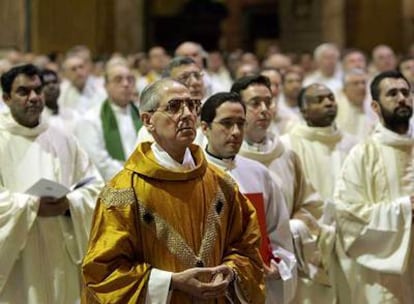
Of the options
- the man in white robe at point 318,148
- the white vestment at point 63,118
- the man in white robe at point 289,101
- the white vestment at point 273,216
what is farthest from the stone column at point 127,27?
the white vestment at point 273,216

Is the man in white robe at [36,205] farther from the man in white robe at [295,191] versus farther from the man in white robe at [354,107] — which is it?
the man in white robe at [354,107]

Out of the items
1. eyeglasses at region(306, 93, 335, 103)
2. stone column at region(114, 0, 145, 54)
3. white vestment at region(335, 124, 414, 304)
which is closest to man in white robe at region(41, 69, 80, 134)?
eyeglasses at region(306, 93, 335, 103)

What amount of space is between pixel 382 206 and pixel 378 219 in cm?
8

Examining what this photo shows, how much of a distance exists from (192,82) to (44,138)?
1.06 m

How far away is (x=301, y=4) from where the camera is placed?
70.7ft

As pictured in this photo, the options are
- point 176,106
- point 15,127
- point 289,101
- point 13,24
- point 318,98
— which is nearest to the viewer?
point 176,106

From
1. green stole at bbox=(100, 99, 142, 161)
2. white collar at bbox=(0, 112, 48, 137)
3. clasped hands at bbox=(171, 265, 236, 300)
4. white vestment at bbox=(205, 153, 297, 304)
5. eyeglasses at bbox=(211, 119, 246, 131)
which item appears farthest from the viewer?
green stole at bbox=(100, 99, 142, 161)

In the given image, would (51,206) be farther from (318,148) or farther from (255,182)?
(318,148)

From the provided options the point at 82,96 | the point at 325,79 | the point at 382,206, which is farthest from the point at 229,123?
the point at 325,79

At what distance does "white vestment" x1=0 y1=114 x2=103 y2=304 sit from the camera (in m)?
6.57

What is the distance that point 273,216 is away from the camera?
5957 millimetres

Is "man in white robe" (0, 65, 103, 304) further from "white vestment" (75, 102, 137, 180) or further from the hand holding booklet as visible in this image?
"white vestment" (75, 102, 137, 180)

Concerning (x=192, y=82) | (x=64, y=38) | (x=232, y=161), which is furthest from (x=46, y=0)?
(x=232, y=161)

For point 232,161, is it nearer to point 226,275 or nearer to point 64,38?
point 226,275
